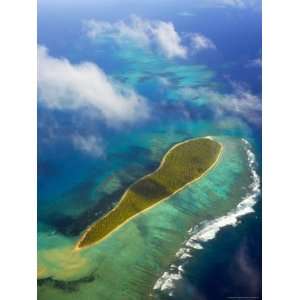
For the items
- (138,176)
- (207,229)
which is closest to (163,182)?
(138,176)

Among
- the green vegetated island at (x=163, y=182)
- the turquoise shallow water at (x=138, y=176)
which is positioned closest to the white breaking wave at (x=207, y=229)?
the turquoise shallow water at (x=138, y=176)

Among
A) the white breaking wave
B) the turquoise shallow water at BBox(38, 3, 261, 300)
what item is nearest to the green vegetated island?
the turquoise shallow water at BBox(38, 3, 261, 300)

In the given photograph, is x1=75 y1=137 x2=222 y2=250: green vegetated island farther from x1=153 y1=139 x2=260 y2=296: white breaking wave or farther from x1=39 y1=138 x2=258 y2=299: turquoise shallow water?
x1=153 y1=139 x2=260 y2=296: white breaking wave

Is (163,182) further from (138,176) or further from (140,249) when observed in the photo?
(140,249)
